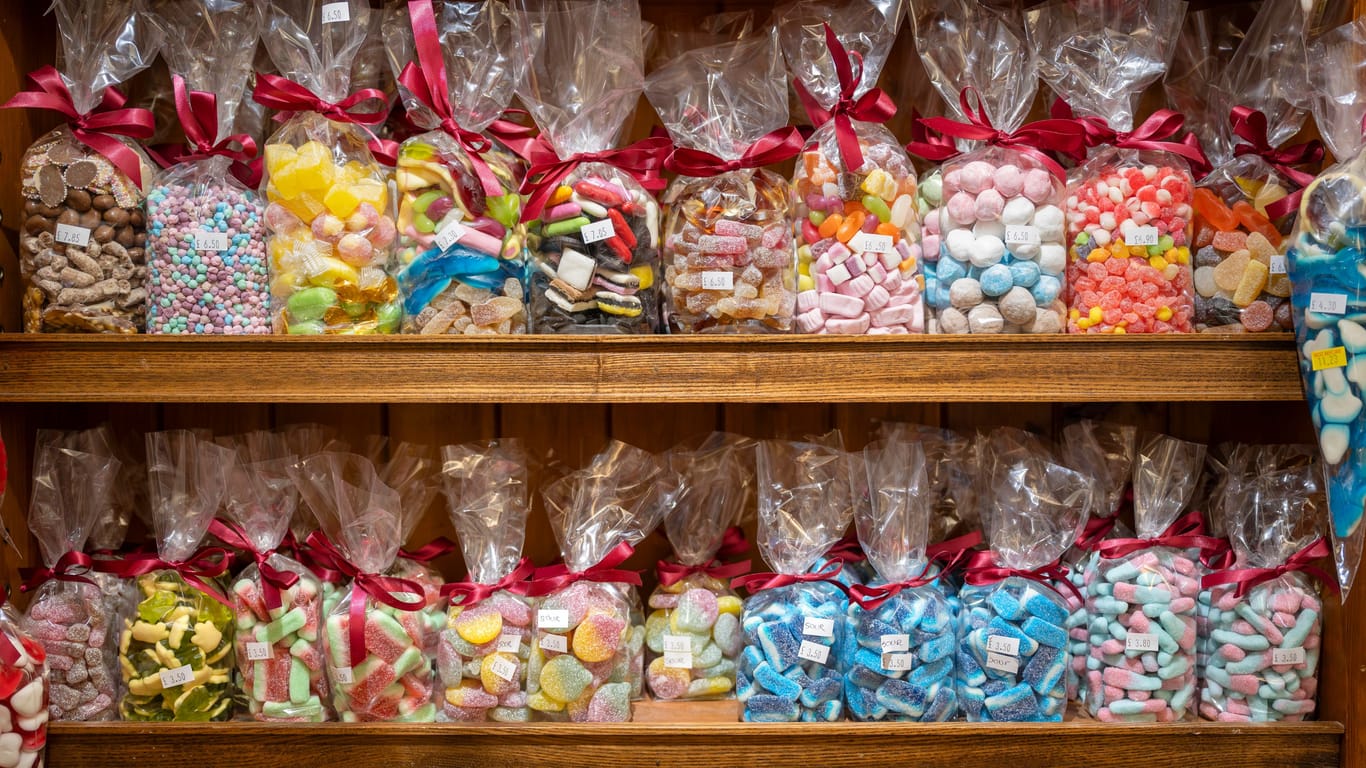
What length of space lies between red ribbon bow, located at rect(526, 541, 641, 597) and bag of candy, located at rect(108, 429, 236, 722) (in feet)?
1.28

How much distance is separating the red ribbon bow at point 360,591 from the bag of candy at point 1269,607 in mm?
1000

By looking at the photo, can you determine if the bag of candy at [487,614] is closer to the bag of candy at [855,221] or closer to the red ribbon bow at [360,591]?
the red ribbon bow at [360,591]

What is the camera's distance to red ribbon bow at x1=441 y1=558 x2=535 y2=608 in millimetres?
1209

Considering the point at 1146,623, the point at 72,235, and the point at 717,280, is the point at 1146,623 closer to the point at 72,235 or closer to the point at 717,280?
the point at 717,280

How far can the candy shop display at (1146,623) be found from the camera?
1194 mm

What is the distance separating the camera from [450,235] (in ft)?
3.71

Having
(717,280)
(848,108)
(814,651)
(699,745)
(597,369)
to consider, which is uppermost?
(848,108)

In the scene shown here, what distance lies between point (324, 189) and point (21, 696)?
666 millimetres

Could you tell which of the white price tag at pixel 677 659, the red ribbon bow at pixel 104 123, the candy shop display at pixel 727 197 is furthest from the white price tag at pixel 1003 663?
the red ribbon bow at pixel 104 123

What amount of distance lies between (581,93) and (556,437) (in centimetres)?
51

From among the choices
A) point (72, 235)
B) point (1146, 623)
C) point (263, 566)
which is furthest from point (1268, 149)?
point (72, 235)

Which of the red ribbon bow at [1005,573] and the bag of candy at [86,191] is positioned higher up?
the bag of candy at [86,191]

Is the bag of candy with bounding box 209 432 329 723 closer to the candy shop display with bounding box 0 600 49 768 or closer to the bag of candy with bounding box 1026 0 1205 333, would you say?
the candy shop display with bounding box 0 600 49 768

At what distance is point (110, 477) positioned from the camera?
1.27 m
